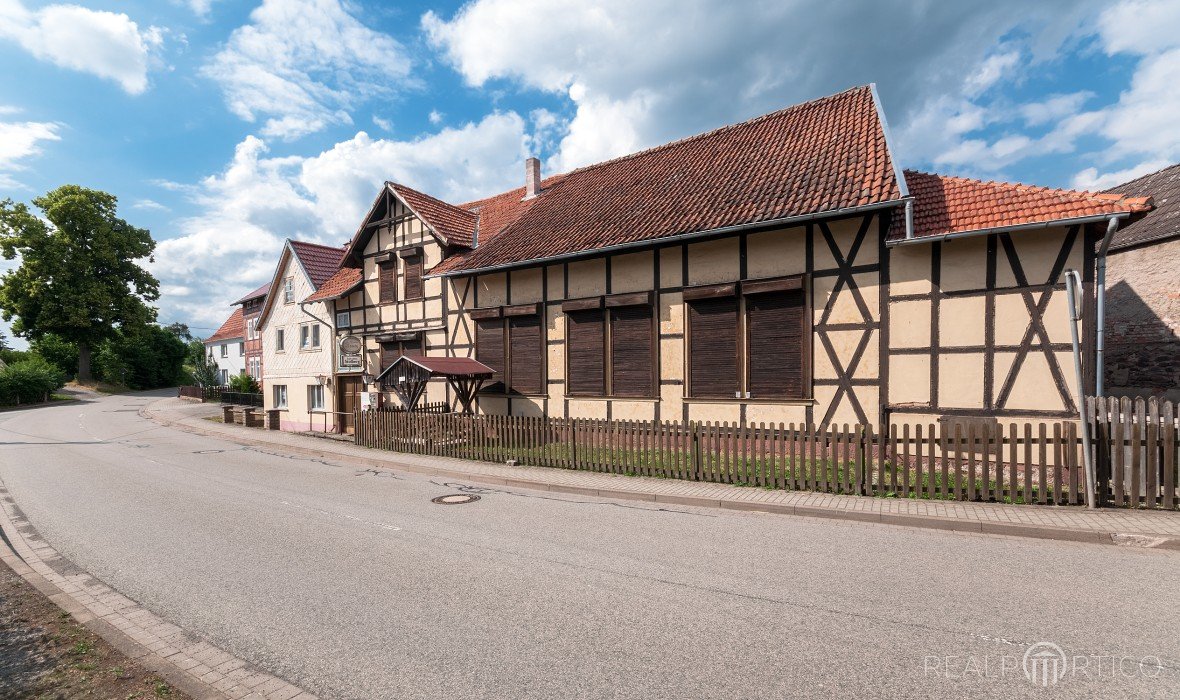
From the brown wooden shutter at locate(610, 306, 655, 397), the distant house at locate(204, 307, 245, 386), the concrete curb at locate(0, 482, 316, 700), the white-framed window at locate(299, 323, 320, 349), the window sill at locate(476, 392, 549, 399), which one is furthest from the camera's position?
the distant house at locate(204, 307, 245, 386)

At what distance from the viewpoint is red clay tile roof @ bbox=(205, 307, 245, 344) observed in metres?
53.2

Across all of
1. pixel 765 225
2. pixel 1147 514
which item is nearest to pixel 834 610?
pixel 1147 514

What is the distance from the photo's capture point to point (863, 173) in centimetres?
1070

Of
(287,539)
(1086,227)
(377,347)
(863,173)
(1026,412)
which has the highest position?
(863,173)

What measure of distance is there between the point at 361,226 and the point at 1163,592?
2062 cm

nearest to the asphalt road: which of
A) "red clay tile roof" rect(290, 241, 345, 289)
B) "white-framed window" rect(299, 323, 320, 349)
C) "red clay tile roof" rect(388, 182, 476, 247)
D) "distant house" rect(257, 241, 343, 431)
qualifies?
"red clay tile roof" rect(388, 182, 476, 247)

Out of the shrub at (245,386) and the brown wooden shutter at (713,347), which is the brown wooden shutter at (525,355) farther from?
the shrub at (245,386)

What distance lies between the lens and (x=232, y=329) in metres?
54.6

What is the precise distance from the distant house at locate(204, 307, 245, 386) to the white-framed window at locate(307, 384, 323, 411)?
118 feet

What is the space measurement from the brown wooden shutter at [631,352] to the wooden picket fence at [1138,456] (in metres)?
7.74

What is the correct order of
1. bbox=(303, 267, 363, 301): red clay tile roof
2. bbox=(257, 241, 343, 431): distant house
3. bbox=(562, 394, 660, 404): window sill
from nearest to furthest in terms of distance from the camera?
bbox=(562, 394, 660, 404): window sill
bbox=(303, 267, 363, 301): red clay tile roof
bbox=(257, 241, 343, 431): distant house

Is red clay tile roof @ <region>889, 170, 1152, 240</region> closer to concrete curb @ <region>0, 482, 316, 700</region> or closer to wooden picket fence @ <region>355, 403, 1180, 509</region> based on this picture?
wooden picket fence @ <region>355, 403, 1180, 509</region>

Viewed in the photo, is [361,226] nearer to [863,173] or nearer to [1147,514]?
[863,173]

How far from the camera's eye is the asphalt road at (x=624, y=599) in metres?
3.46
